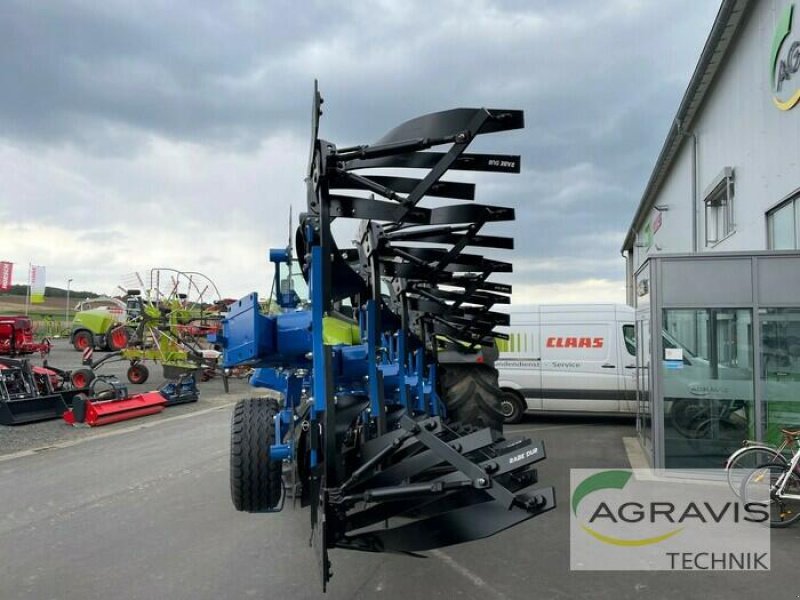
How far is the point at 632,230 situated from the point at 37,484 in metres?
32.5

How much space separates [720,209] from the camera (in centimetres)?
1323

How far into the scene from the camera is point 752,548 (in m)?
4.95

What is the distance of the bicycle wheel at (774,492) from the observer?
17.8 ft

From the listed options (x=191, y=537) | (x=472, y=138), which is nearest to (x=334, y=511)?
(x=472, y=138)

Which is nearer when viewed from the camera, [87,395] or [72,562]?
[72,562]

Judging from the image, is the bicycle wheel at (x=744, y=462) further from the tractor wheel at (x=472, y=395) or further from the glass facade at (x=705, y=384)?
the tractor wheel at (x=472, y=395)

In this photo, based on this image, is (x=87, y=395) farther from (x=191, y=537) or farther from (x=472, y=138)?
(x=472, y=138)

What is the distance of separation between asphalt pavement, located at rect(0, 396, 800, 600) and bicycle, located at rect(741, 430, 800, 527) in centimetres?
17

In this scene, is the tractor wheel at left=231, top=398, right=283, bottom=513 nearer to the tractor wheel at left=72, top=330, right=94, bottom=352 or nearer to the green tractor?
the green tractor

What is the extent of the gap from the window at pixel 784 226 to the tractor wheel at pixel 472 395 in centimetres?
457

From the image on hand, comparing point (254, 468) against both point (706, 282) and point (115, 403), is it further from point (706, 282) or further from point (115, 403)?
point (115, 403)

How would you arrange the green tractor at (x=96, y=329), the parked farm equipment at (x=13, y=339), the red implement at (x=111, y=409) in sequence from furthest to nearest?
the green tractor at (x=96, y=329)
the parked farm equipment at (x=13, y=339)
the red implement at (x=111, y=409)

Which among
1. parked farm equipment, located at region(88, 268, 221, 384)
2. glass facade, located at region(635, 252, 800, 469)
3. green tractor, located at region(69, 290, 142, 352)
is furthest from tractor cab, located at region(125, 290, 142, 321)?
glass facade, located at region(635, 252, 800, 469)

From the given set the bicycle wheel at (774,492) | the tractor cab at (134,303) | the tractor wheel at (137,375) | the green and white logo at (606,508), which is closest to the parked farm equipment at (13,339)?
the tractor wheel at (137,375)
